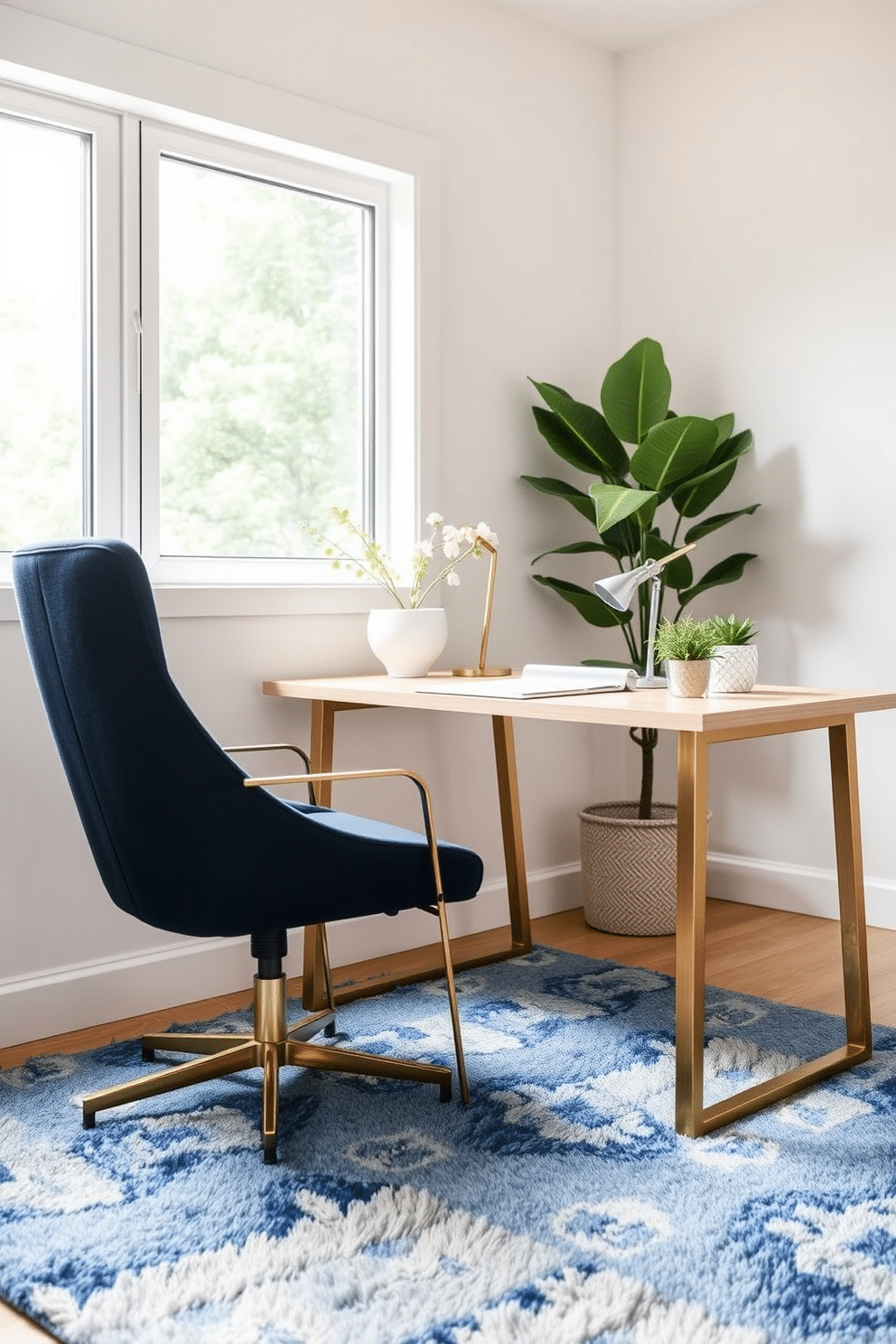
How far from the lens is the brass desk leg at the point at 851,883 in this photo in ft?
8.06

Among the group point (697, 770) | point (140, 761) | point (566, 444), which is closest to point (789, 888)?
point (566, 444)

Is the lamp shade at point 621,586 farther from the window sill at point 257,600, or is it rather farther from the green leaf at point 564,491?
the green leaf at point 564,491

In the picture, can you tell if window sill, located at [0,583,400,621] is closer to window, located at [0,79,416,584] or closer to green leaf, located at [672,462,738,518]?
window, located at [0,79,416,584]

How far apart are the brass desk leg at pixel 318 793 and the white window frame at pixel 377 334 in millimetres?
318

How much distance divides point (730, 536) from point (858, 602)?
460 mm

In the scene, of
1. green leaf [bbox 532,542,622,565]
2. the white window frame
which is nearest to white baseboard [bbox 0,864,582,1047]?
the white window frame

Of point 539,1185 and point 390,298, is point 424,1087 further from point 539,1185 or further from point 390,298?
point 390,298

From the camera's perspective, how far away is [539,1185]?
1.95 metres

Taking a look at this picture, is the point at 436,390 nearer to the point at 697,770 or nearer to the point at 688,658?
the point at 688,658

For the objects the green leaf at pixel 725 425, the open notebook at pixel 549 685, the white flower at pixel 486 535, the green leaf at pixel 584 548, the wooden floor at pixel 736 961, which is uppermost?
the green leaf at pixel 725 425

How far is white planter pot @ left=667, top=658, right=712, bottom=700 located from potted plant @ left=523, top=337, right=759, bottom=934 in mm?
1039

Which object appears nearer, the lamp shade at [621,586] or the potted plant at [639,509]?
the lamp shade at [621,586]

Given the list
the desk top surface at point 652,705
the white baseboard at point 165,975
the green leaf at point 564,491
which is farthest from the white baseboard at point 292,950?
the green leaf at point 564,491

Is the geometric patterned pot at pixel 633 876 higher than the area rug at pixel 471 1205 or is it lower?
higher
